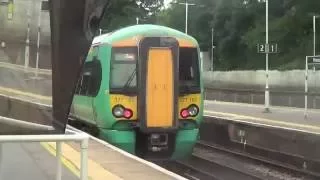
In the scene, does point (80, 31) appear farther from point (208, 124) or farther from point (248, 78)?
point (248, 78)

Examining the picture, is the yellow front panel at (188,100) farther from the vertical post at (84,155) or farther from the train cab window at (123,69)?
the vertical post at (84,155)

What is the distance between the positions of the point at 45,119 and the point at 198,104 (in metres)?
9.10

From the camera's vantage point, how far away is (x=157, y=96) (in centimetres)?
1210

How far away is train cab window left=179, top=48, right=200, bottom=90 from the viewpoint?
1257 cm

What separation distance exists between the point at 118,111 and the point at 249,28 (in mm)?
71625

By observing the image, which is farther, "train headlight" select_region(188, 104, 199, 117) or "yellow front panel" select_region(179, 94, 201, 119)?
"train headlight" select_region(188, 104, 199, 117)

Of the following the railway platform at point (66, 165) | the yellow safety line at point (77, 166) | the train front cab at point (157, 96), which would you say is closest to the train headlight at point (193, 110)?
the train front cab at point (157, 96)

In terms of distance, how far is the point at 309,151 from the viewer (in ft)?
48.1

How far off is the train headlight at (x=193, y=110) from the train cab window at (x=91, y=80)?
6.27 ft

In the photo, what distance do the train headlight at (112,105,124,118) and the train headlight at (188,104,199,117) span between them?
1.38 meters

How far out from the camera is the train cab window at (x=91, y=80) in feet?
42.2

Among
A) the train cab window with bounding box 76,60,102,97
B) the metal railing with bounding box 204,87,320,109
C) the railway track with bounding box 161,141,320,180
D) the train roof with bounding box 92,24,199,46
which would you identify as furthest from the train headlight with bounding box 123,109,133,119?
the metal railing with bounding box 204,87,320,109

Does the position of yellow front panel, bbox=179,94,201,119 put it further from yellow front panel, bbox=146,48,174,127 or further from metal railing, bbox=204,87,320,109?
metal railing, bbox=204,87,320,109

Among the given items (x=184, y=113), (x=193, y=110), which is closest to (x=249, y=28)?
(x=193, y=110)
